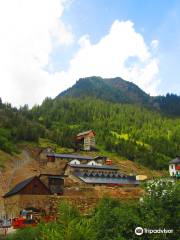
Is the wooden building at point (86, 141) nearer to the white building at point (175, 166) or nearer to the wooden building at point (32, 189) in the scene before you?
the white building at point (175, 166)

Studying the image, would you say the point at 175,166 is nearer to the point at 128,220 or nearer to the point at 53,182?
the point at 53,182

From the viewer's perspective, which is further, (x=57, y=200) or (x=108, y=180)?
(x=108, y=180)

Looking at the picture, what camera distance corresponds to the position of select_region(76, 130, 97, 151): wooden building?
124312 mm

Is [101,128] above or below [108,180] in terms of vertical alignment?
above

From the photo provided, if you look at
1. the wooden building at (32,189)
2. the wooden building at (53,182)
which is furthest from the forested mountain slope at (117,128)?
the wooden building at (32,189)

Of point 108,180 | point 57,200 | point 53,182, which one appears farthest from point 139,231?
point 108,180

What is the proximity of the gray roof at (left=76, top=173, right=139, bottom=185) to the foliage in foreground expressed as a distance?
37073 mm

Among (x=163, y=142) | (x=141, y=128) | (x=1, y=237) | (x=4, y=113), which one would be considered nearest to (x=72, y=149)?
(x=4, y=113)

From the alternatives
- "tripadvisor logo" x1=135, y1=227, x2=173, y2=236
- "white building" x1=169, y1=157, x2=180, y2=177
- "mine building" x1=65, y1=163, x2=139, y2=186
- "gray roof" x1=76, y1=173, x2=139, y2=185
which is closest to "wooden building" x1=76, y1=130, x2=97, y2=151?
"white building" x1=169, y1=157, x2=180, y2=177

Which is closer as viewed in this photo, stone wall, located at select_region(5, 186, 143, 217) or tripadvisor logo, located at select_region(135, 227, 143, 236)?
tripadvisor logo, located at select_region(135, 227, 143, 236)

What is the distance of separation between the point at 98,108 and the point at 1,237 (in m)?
152

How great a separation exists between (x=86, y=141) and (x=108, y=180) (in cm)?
5215

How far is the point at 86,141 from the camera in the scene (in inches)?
4924

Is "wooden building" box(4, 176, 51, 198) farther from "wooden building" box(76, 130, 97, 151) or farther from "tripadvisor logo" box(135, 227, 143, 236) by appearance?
"wooden building" box(76, 130, 97, 151)
